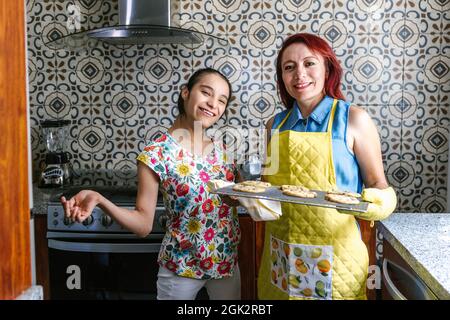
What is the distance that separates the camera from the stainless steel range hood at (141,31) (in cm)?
217

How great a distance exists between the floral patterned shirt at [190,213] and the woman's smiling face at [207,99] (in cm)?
11

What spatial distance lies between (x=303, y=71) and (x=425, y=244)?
1.80 ft

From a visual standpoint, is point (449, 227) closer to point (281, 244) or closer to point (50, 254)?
point (281, 244)

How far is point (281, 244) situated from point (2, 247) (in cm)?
94

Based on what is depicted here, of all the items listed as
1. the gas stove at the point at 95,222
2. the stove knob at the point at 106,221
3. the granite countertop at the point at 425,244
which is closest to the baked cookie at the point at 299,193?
the granite countertop at the point at 425,244

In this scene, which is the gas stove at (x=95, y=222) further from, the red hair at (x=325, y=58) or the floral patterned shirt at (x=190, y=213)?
the red hair at (x=325, y=58)

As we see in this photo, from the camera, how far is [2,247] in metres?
0.63

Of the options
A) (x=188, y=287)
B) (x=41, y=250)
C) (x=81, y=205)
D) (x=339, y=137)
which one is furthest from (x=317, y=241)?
(x=41, y=250)

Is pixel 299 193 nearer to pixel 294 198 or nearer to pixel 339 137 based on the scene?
pixel 294 198

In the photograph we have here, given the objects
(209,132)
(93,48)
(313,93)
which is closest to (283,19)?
(209,132)

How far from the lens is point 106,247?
200 centimetres

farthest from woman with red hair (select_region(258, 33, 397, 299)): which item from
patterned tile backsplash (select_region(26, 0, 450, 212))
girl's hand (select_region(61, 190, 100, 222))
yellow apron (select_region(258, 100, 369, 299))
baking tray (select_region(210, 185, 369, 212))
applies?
patterned tile backsplash (select_region(26, 0, 450, 212))


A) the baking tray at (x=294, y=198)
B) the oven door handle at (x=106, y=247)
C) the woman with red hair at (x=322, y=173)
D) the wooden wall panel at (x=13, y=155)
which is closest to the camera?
the wooden wall panel at (x=13, y=155)
